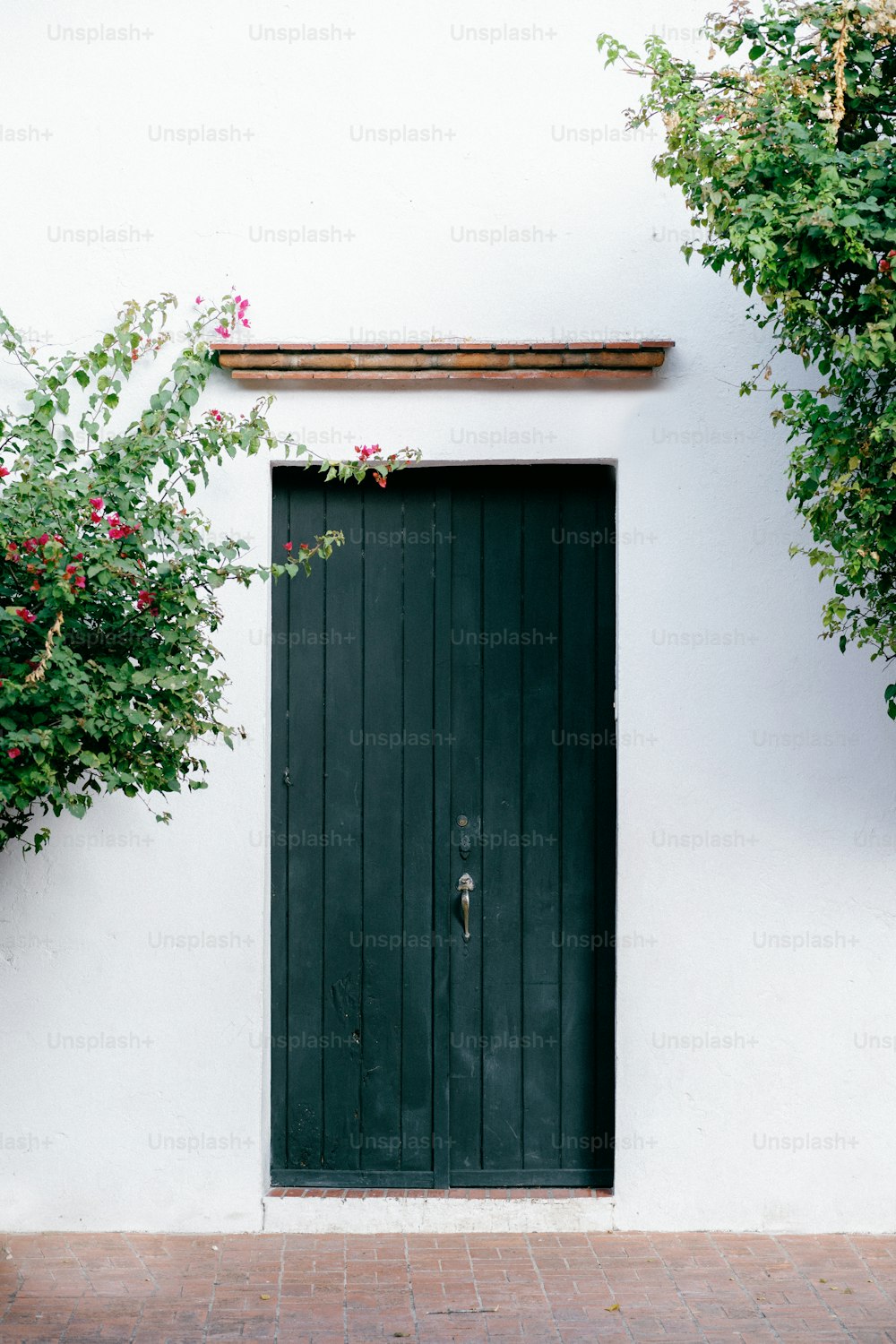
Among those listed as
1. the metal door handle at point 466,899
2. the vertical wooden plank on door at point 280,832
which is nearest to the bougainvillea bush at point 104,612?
the vertical wooden plank on door at point 280,832

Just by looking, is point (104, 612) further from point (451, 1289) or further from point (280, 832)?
point (451, 1289)

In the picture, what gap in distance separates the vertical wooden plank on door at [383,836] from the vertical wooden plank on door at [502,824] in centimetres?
34

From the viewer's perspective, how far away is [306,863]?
497 centimetres

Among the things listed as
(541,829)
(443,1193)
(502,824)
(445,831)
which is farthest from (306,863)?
(443,1193)

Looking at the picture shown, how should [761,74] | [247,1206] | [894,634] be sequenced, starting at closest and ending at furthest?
[761,74]
[894,634]
[247,1206]

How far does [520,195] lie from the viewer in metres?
4.88

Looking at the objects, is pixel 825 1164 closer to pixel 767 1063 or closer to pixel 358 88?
pixel 767 1063

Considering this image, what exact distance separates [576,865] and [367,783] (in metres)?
0.91

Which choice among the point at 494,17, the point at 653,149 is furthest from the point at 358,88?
the point at 653,149

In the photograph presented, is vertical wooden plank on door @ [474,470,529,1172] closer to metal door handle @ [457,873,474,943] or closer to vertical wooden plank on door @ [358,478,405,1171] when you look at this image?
metal door handle @ [457,873,474,943]

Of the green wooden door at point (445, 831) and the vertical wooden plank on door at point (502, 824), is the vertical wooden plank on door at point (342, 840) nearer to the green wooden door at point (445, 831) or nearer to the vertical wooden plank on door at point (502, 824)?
the green wooden door at point (445, 831)

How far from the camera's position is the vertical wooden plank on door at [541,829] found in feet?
16.2

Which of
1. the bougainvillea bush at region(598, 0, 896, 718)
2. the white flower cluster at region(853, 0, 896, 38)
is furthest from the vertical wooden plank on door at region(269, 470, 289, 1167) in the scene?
the white flower cluster at region(853, 0, 896, 38)

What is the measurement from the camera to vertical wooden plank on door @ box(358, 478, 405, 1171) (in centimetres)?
494
